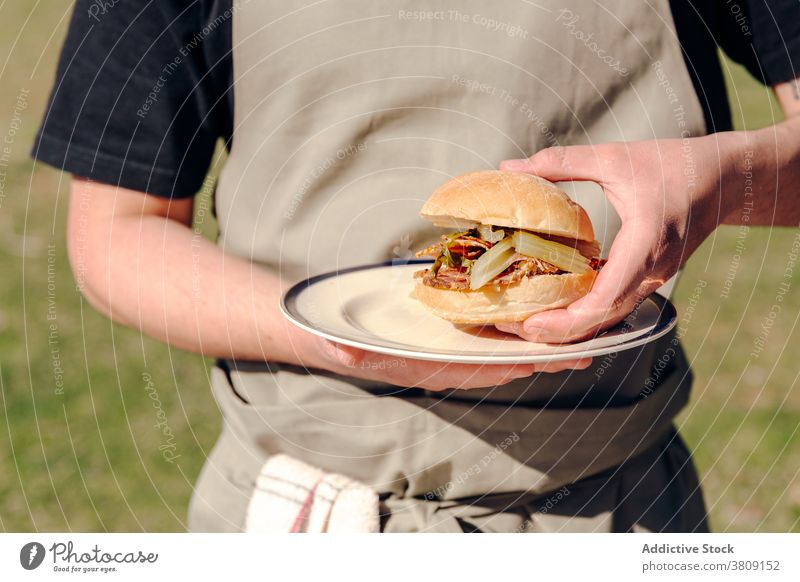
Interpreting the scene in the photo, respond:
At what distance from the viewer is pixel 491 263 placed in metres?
1.33

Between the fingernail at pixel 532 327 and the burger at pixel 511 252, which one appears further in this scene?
the burger at pixel 511 252

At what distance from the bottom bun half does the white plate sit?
4 cm

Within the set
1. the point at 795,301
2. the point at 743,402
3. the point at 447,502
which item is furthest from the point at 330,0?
the point at 795,301

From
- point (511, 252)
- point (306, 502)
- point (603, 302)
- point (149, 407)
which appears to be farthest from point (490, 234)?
point (149, 407)

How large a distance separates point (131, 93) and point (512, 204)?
778 millimetres

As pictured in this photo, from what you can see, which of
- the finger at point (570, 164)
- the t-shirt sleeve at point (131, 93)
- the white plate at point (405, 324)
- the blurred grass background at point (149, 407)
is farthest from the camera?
the blurred grass background at point (149, 407)

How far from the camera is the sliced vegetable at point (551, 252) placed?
132 centimetres

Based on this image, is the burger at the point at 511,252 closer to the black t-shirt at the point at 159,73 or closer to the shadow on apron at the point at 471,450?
the shadow on apron at the point at 471,450

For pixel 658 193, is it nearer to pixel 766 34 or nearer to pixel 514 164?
pixel 514 164

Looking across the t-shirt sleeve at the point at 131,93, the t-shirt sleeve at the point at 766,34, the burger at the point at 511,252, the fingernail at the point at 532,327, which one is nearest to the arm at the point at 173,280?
the t-shirt sleeve at the point at 131,93

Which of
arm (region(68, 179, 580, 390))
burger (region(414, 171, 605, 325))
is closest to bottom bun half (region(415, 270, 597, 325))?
burger (region(414, 171, 605, 325))

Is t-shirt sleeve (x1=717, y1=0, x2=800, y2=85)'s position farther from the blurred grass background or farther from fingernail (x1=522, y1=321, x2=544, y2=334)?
fingernail (x1=522, y1=321, x2=544, y2=334)

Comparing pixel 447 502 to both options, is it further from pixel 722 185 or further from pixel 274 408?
pixel 722 185
